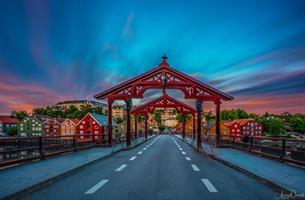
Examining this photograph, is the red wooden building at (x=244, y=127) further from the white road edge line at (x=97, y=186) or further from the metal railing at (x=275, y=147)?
the white road edge line at (x=97, y=186)

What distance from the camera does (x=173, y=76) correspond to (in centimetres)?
2517

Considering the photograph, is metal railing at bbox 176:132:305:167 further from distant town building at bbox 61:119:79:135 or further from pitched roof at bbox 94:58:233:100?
distant town building at bbox 61:119:79:135

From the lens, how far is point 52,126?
371 ft

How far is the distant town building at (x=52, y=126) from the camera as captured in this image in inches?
4349

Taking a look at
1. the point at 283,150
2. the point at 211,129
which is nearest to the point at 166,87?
the point at 283,150

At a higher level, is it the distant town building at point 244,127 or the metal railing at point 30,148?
the metal railing at point 30,148

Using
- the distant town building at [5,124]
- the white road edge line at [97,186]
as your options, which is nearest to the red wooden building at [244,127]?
the distant town building at [5,124]

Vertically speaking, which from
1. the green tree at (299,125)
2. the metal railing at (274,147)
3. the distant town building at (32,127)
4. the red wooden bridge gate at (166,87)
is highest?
the red wooden bridge gate at (166,87)

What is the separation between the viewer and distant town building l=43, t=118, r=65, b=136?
11046cm

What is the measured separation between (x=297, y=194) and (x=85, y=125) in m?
73.6

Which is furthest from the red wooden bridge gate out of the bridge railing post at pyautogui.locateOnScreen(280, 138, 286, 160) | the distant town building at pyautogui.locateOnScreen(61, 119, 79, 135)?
the distant town building at pyautogui.locateOnScreen(61, 119, 79, 135)

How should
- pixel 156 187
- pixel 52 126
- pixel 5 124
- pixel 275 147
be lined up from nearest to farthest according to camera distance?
pixel 156 187 → pixel 275 147 → pixel 52 126 → pixel 5 124

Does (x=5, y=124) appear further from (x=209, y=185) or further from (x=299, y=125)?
(x=299, y=125)

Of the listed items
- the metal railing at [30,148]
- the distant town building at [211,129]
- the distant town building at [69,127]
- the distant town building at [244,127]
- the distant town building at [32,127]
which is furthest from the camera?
the distant town building at [244,127]
